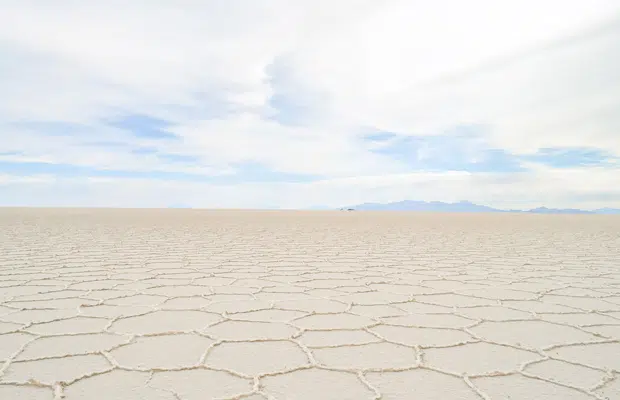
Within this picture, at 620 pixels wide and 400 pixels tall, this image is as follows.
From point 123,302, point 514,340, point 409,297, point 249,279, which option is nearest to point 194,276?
point 249,279

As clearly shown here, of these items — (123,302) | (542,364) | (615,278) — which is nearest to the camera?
(542,364)

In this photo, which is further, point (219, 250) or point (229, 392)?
point (219, 250)

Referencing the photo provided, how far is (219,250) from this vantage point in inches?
165

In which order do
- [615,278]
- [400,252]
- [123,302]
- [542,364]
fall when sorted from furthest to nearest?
[400,252]
[615,278]
[123,302]
[542,364]

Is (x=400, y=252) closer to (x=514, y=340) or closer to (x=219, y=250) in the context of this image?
(x=219, y=250)

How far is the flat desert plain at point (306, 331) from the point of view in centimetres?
122

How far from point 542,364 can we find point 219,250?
10.3ft

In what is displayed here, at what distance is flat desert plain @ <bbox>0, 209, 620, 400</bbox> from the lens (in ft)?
4.00

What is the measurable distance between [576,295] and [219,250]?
107 inches

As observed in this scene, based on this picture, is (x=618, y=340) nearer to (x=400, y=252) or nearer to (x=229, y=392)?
(x=229, y=392)

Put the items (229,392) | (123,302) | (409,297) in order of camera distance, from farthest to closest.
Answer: (409,297) < (123,302) < (229,392)

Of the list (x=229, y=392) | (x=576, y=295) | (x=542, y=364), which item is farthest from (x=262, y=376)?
(x=576, y=295)

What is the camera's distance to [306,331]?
1681 mm

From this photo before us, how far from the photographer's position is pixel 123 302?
2090 millimetres
